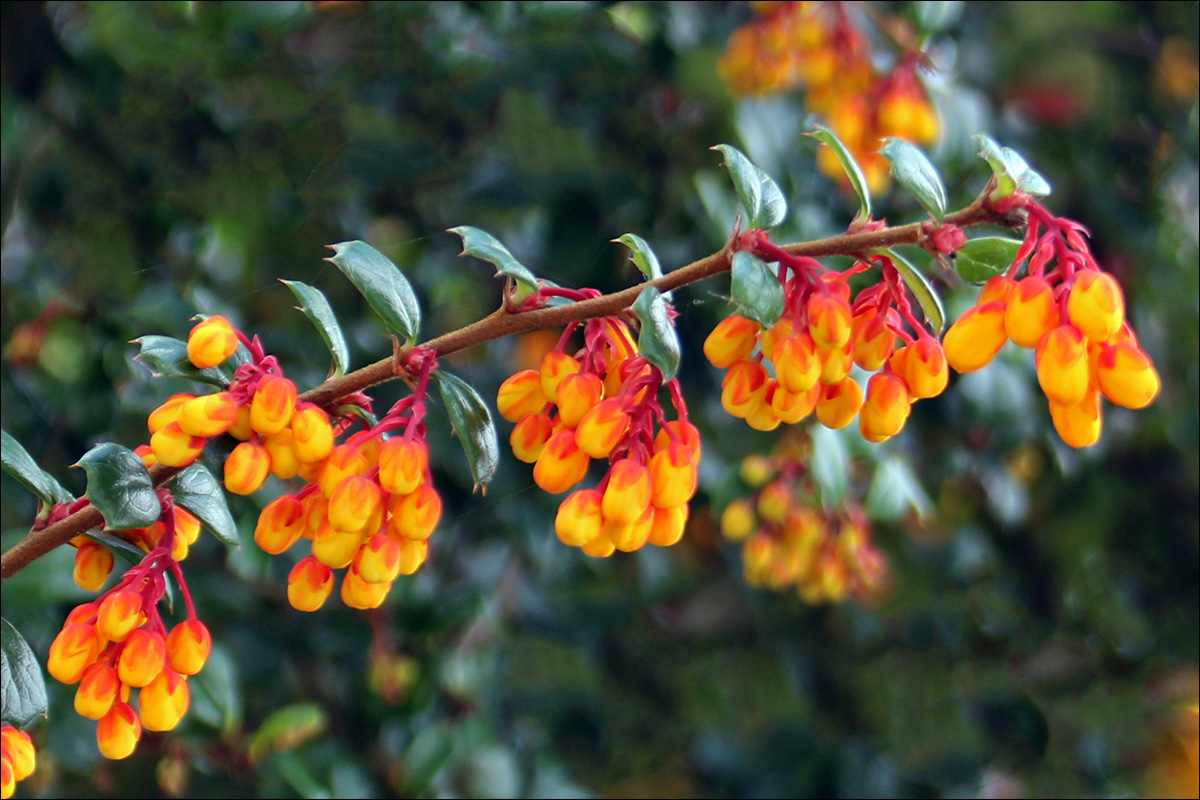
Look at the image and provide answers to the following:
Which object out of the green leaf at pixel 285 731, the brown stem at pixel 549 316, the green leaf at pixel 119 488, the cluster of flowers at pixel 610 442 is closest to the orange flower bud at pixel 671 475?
the cluster of flowers at pixel 610 442

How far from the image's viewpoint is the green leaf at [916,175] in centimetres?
66

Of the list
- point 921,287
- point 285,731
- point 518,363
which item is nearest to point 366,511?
point 921,287

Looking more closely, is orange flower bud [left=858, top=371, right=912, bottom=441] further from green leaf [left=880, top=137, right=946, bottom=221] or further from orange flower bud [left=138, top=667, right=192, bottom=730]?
orange flower bud [left=138, top=667, right=192, bottom=730]

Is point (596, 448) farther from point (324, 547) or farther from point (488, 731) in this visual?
point (488, 731)

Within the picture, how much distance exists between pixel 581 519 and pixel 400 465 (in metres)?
0.13

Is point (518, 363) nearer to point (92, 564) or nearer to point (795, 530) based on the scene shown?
point (795, 530)

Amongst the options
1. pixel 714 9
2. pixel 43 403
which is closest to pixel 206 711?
pixel 43 403

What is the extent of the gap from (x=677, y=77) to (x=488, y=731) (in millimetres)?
1113

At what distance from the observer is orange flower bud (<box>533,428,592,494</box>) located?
2.25 feet

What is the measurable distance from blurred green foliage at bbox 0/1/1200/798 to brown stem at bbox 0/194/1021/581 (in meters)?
0.46

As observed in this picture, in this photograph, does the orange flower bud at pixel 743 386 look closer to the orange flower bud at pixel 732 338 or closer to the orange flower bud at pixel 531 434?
the orange flower bud at pixel 732 338

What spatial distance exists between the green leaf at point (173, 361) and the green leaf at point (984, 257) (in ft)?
1.63

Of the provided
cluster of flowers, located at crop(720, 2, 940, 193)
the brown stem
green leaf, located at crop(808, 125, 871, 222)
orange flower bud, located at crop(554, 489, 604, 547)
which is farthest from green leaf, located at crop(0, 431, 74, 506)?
cluster of flowers, located at crop(720, 2, 940, 193)

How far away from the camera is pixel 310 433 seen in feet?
2.12
